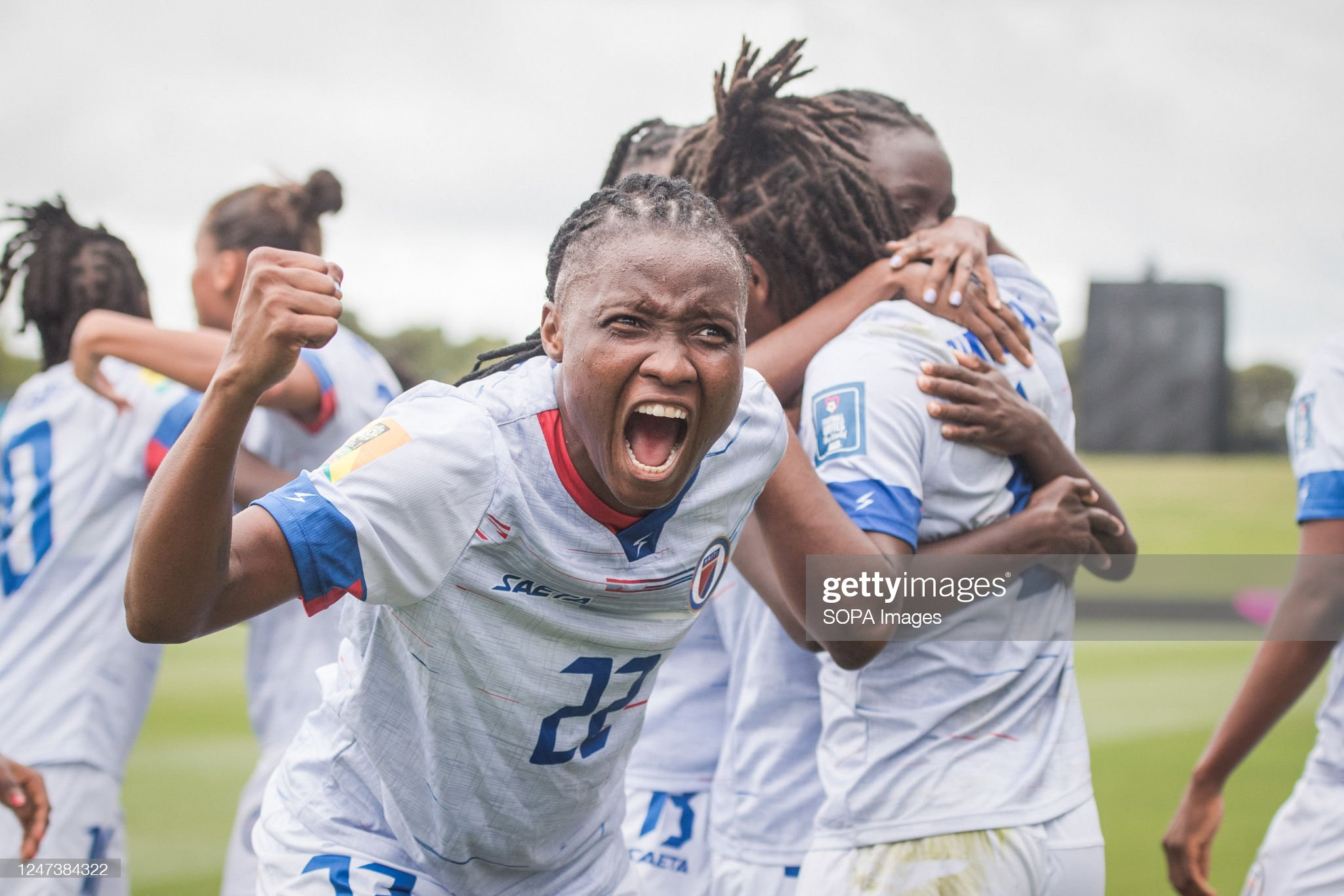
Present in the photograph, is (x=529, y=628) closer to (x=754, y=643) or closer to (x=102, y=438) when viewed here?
(x=754, y=643)

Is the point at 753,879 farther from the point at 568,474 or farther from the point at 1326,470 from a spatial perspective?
the point at 1326,470

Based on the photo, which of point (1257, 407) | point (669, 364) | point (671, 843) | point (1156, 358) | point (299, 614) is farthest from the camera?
point (1257, 407)

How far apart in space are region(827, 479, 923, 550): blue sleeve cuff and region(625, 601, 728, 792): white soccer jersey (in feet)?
2.77

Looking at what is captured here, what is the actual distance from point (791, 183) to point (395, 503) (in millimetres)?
1523

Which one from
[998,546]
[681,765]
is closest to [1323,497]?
[998,546]

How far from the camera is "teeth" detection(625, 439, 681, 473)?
2.11 metres

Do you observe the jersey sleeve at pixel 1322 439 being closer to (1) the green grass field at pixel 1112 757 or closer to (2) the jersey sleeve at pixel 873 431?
(2) the jersey sleeve at pixel 873 431

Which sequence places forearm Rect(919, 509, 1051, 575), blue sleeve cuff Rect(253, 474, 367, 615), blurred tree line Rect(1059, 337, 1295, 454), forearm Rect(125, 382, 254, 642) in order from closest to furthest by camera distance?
1. forearm Rect(125, 382, 254, 642)
2. blue sleeve cuff Rect(253, 474, 367, 615)
3. forearm Rect(919, 509, 1051, 575)
4. blurred tree line Rect(1059, 337, 1295, 454)

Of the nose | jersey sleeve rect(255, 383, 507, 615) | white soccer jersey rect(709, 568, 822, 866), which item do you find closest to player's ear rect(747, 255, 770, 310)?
white soccer jersey rect(709, 568, 822, 866)

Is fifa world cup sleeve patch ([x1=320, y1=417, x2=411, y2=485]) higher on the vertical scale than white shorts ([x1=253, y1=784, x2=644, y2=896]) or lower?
higher

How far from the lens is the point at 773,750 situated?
292cm

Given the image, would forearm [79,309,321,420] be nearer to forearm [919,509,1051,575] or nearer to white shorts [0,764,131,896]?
white shorts [0,764,131,896]

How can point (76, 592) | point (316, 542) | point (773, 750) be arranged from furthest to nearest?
1. point (76, 592)
2. point (773, 750)
3. point (316, 542)

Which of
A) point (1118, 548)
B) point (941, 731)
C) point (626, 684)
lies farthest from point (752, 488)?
point (1118, 548)
